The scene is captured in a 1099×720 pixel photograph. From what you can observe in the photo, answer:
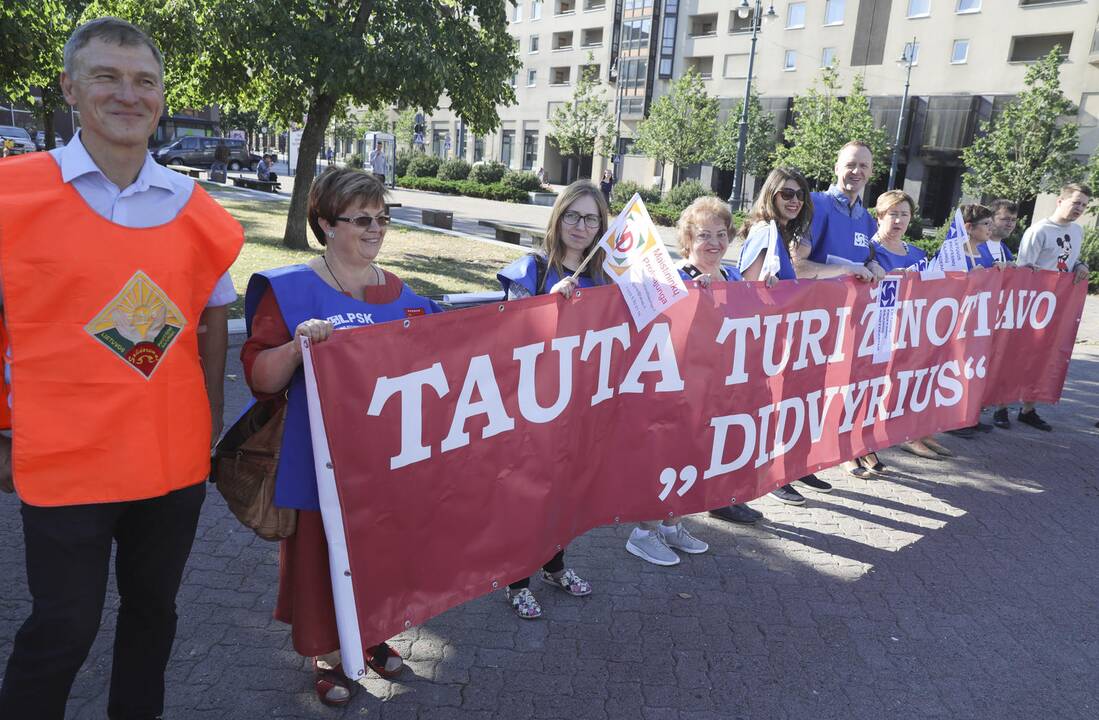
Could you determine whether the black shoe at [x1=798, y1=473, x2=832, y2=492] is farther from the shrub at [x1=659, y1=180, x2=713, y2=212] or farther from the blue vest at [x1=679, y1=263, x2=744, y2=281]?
the shrub at [x1=659, y1=180, x2=713, y2=212]

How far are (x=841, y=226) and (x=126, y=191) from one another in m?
4.36

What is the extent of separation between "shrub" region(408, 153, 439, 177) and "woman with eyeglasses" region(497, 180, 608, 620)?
1726 inches

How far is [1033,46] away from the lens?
1499 inches

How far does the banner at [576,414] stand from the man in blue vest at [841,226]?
395mm

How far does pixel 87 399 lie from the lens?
2.07m

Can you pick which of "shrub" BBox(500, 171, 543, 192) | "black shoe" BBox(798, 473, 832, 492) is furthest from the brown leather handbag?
"shrub" BBox(500, 171, 543, 192)

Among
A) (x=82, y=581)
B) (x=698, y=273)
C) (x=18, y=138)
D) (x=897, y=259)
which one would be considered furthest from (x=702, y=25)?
(x=82, y=581)

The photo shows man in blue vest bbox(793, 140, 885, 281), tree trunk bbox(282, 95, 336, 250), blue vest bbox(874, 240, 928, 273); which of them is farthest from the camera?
tree trunk bbox(282, 95, 336, 250)

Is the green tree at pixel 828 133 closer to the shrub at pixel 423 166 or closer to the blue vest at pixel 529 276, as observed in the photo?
the shrub at pixel 423 166

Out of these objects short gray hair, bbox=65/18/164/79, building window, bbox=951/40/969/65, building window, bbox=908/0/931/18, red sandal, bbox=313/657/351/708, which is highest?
building window, bbox=908/0/931/18

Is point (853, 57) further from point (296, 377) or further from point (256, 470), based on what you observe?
point (256, 470)

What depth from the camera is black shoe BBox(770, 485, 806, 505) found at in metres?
5.29

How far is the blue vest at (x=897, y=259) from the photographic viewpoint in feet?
17.9

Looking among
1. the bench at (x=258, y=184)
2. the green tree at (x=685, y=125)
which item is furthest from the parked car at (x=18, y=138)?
the green tree at (x=685, y=125)
